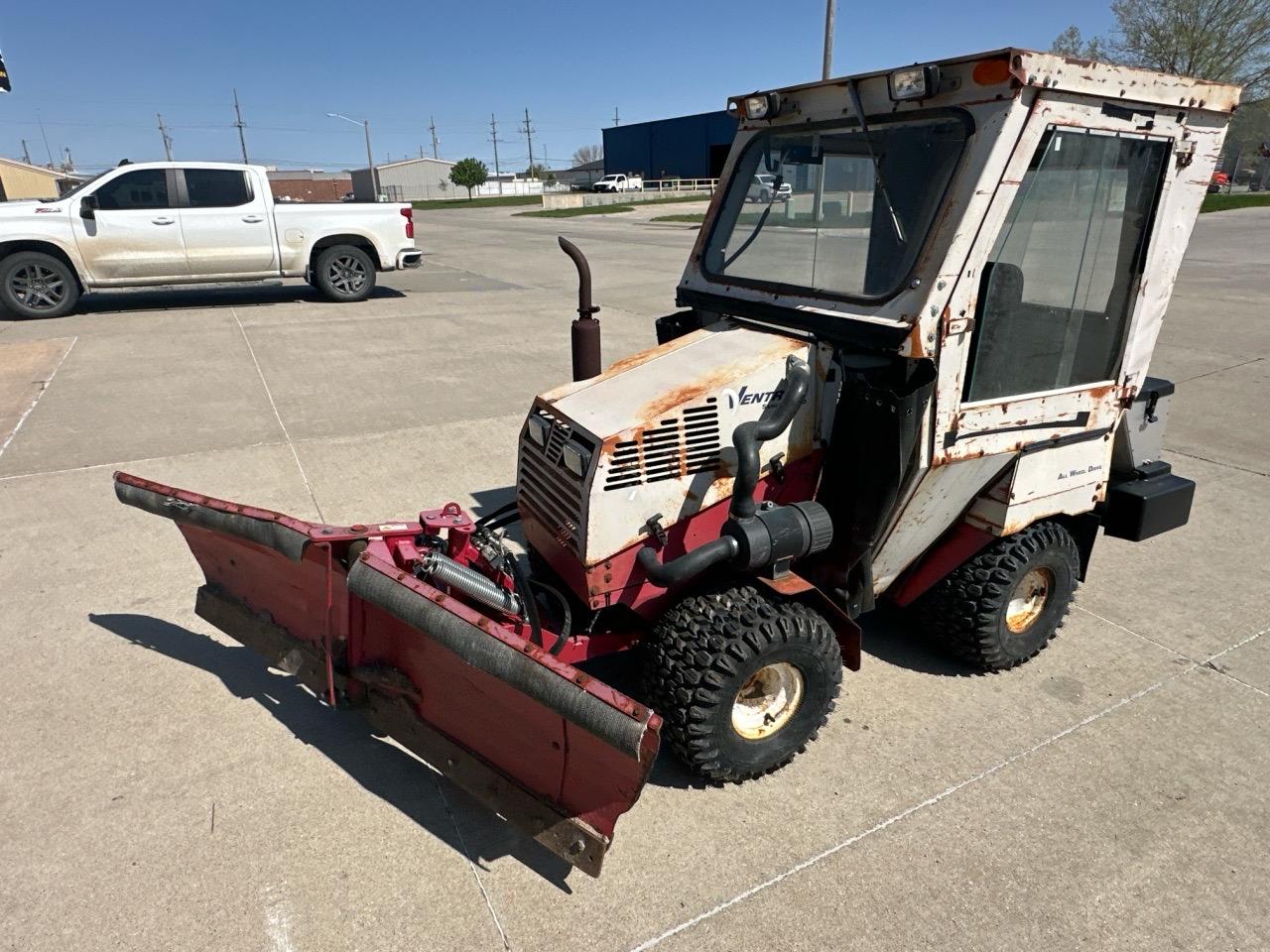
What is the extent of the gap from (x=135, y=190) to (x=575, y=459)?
1063cm

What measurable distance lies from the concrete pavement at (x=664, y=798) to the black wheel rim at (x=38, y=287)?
21.7 feet

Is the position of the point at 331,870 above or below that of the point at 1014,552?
below

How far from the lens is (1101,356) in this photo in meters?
3.20

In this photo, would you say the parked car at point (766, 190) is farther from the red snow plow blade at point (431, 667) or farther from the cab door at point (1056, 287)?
the red snow plow blade at point (431, 667)

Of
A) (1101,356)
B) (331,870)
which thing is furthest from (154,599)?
(1101,356)

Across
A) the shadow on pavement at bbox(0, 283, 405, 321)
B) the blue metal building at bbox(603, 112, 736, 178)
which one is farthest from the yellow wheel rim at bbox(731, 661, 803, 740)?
the blue metal building at bbox(603, 112, 736, 178)

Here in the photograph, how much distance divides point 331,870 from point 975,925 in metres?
1.90

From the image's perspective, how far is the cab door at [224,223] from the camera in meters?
10.8

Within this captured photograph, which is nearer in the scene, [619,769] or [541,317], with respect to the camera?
[619,769]

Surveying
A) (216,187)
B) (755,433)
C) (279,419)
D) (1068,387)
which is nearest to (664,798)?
(755,433)

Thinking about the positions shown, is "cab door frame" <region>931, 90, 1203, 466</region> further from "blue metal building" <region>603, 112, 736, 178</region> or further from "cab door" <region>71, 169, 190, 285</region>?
"blue metal building" <region>603, 112, 736, 178</region>

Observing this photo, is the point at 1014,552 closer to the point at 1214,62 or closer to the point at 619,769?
the point at 619,769

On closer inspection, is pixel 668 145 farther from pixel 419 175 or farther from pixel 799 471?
pixel 799 471

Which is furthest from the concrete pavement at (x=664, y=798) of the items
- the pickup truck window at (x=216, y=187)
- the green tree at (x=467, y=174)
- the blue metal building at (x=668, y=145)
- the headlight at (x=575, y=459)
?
the green tree at (x=467, y=174)
